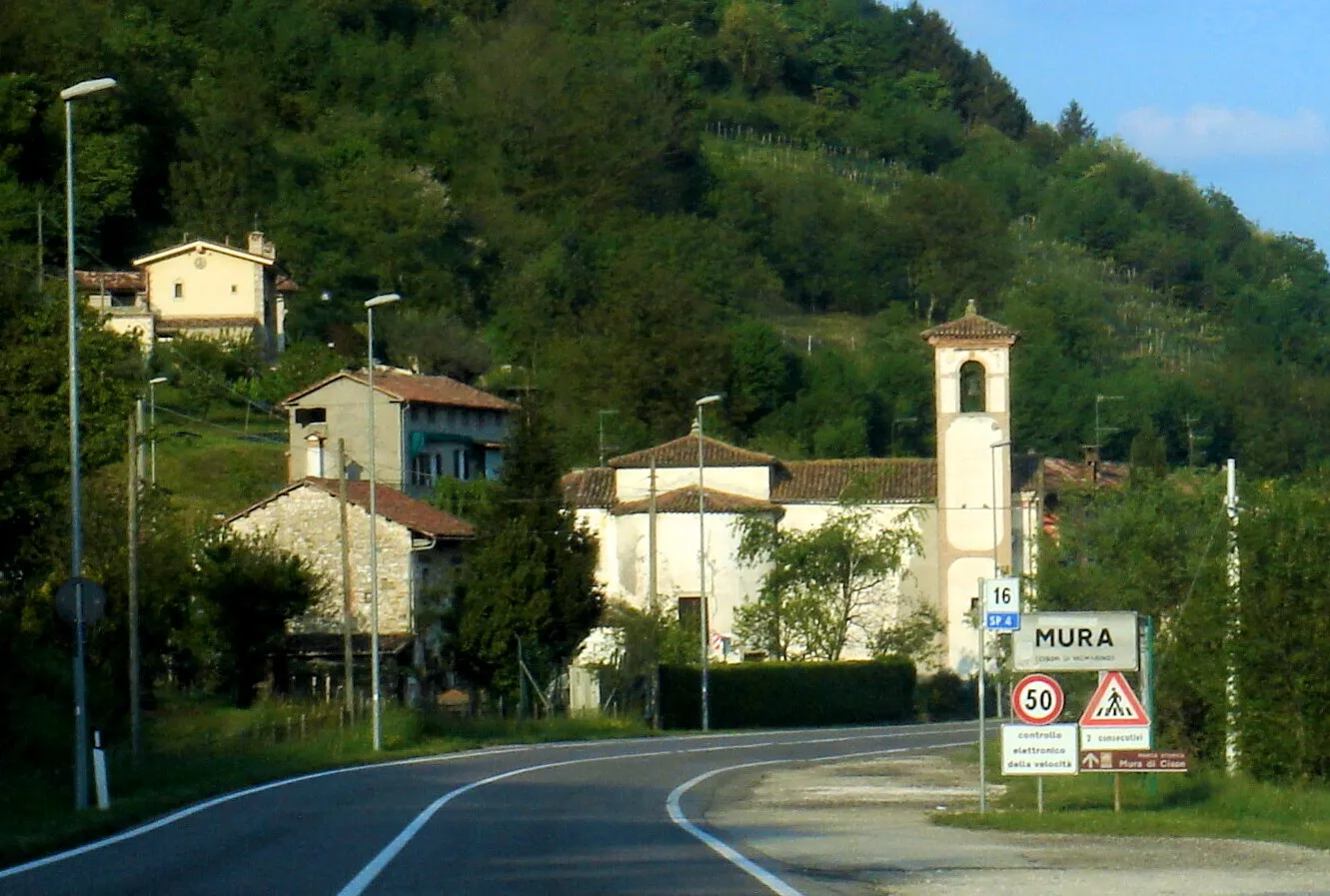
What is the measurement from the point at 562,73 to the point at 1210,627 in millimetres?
118256

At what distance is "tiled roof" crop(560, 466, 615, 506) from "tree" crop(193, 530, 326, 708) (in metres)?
21.6

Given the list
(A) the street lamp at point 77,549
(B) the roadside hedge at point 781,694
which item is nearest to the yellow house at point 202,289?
(B) the roadside hedge at point 781,694

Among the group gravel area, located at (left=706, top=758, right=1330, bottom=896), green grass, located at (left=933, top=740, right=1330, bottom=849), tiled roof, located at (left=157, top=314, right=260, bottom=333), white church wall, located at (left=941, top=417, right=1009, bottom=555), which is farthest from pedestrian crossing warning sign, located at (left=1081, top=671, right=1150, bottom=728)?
tiled roof, located at (left=157, top=314, right=260, bottom=333)

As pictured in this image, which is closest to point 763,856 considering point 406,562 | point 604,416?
point 406,562

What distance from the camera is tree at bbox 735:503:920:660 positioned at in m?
67.0

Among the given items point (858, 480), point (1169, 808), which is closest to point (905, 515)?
point (858, 480)

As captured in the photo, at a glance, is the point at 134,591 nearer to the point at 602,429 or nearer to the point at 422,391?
the point at 422,391

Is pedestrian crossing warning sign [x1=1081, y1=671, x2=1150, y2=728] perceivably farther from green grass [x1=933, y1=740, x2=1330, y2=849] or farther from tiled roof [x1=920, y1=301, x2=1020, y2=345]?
tiled roof [x1=920, y1=301, x2=1020, y2=345]

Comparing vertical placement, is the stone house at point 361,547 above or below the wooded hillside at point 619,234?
below

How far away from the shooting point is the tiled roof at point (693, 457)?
74.1m

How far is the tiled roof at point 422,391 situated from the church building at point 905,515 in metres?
8.00

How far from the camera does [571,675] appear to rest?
5866 centimetres

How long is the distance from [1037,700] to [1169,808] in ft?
10.8

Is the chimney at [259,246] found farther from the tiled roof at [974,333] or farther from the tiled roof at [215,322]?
the tiled roof at [974,333]
